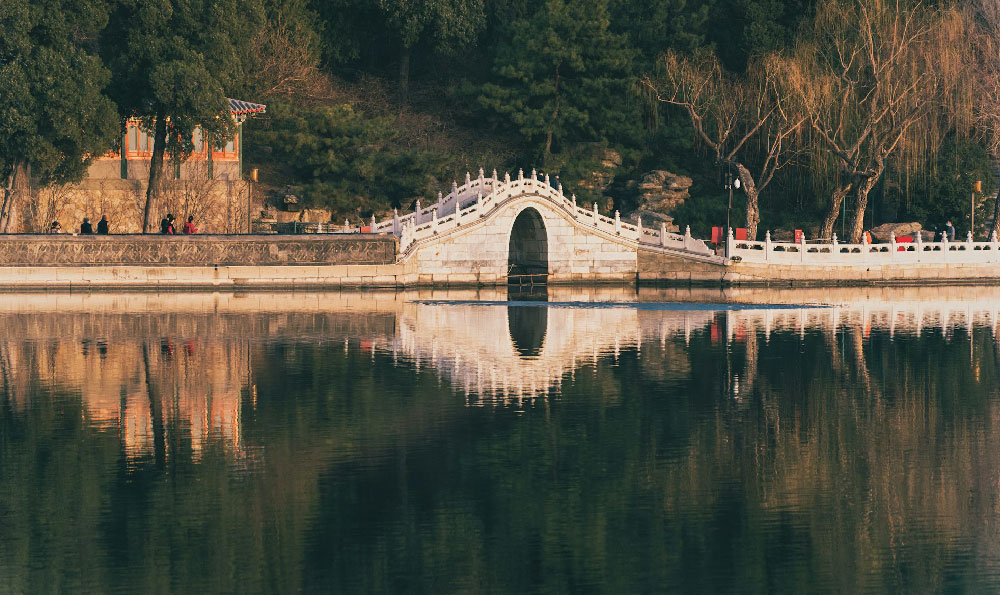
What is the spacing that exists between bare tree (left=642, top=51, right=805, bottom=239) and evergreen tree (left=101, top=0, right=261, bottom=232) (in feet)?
53.2

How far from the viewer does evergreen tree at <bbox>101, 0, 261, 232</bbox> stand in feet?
139

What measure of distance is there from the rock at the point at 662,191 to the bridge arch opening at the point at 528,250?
8.61 metres

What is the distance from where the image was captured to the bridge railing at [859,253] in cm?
4591

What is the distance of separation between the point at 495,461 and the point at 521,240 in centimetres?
3272

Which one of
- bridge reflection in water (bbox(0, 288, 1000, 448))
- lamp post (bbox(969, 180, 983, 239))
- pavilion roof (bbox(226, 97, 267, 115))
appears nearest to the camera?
bridge reflection in water (bbox(0, 288, 1000, 448))

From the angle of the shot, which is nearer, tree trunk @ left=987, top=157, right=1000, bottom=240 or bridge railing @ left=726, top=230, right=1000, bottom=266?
bridge railing @ left=726, top=230, right=1000, bottom=266

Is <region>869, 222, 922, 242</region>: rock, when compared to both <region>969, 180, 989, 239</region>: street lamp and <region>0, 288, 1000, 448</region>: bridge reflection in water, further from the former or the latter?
<region>0, 288, 1000, 448</region>: bridge reflection in water

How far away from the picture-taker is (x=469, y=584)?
11500mm

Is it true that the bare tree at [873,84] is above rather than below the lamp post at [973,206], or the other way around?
above

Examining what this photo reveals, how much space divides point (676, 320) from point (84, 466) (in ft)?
61.3

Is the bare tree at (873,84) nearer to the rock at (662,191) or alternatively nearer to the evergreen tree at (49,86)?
the rock at (662,191)

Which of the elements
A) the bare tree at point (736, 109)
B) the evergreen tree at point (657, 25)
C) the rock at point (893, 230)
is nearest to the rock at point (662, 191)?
the bare tree at point (736, 109)

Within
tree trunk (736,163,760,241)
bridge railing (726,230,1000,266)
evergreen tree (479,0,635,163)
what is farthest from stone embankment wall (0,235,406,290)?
evergreen tree (479,0,635,163)

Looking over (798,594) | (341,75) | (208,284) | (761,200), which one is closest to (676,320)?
(208,284)
